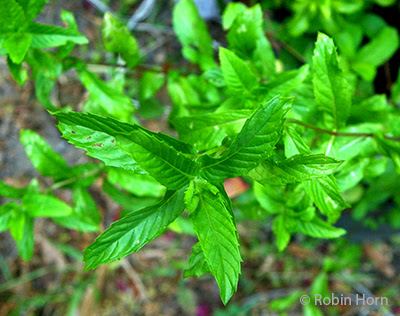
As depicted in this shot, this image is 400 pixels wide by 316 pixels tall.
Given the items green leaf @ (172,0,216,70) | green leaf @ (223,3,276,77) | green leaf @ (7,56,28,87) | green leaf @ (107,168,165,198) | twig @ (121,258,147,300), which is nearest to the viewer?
green leaf @ (7,56,28,87)

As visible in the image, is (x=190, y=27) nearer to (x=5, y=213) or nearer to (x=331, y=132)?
(x=331, y=132)

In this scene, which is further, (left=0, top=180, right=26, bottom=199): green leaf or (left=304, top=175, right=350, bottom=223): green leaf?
(left=0, top=180, right=26, bottom=199): green leaf

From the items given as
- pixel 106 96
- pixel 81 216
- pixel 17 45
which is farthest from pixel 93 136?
pixel 81 216

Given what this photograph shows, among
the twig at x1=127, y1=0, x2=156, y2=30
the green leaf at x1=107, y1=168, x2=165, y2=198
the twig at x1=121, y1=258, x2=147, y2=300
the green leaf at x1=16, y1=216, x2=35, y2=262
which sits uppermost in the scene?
the twig at x1=127, y1=0, x2=156, y2=30

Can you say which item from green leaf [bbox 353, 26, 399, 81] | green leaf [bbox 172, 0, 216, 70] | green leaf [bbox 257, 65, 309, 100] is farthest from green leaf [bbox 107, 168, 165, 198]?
green leaf [bbox 353, 26, 399, 81]

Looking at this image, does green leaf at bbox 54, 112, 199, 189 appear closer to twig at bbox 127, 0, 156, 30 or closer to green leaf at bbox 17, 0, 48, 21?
green leaf at bbox 17, 0, 48, 21

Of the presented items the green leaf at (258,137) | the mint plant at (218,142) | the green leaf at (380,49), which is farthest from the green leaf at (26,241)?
the green leaf at (380,49)

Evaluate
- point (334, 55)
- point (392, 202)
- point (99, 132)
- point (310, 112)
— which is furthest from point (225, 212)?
point (392, 202)

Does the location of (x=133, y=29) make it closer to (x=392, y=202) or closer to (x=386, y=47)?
(x=386, y=47)
